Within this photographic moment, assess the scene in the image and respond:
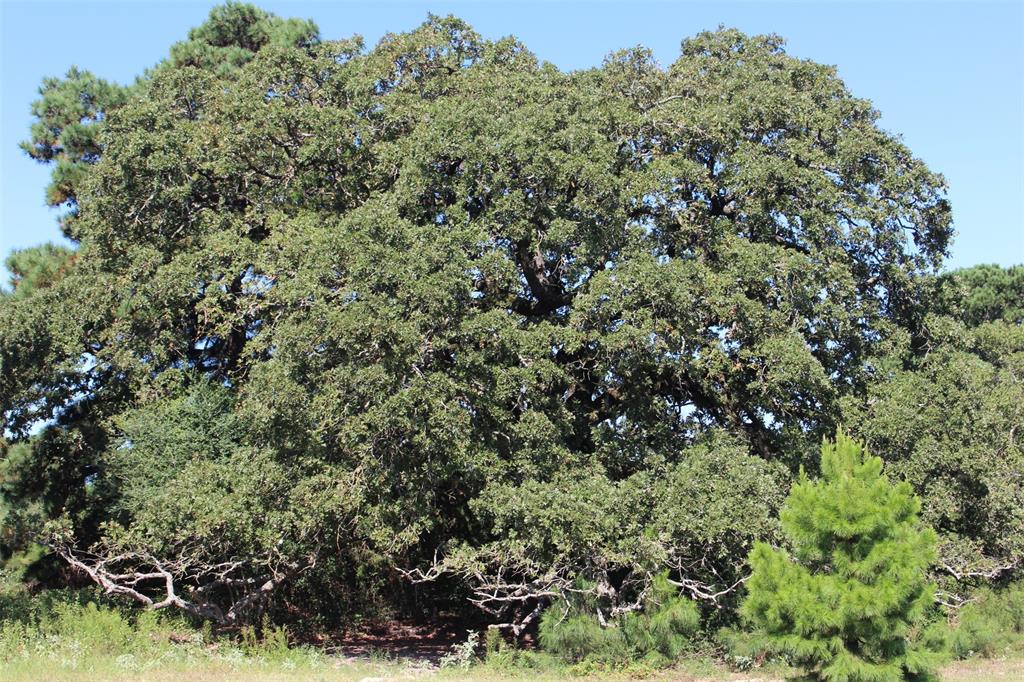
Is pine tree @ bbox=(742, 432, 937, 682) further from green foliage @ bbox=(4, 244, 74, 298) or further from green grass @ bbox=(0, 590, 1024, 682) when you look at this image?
green foliage @ bbox=(4, 244, 74, 298)

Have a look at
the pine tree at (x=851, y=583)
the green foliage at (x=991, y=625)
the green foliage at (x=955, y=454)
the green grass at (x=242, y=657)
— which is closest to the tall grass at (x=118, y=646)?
the green grass at (x=242, y=657)

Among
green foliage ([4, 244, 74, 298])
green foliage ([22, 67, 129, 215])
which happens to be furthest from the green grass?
green foliage ([22, 67, 129, 215])

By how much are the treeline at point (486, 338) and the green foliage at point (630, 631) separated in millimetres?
144

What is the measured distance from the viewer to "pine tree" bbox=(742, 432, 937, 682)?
323 inches

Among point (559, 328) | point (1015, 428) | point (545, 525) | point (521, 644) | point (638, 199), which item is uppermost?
point (638, 199)

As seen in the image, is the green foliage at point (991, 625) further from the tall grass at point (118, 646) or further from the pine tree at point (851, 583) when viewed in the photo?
the tall grass at point (118, 646)

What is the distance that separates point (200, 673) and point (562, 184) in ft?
27.0

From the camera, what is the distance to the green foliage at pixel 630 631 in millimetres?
11508

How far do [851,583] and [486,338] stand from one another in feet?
19.2

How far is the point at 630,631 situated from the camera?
11.6 metres

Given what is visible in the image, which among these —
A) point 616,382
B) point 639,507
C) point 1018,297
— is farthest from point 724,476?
point 1018,297

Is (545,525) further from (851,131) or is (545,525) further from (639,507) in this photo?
(851,131)

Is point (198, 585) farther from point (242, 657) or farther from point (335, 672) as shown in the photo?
point (335, 672)

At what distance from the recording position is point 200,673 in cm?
986
